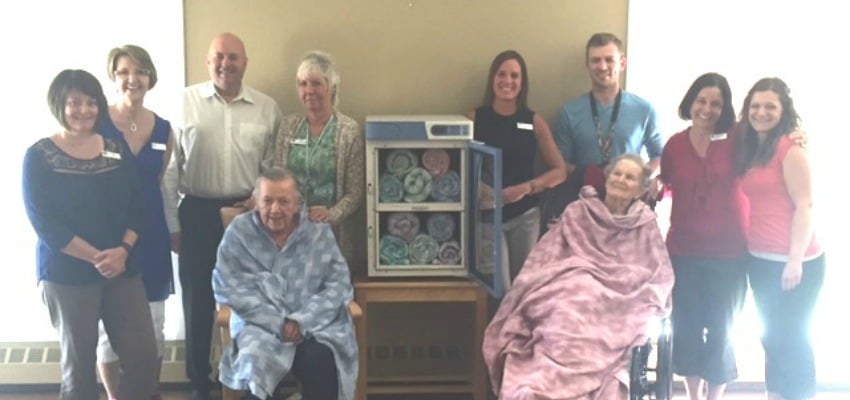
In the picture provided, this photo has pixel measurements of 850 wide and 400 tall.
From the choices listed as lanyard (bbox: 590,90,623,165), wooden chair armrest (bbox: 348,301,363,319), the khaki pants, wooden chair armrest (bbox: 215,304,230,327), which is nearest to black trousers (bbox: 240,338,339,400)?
wooden chair armrest (bbox: 348,301,363,319)

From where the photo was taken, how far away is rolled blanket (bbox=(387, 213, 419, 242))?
353 centimetres

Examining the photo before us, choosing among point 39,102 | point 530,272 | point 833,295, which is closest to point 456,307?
point 530,272

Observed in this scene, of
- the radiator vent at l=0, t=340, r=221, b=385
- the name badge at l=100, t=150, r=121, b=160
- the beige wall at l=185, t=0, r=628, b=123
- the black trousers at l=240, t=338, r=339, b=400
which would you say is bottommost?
the radiator vent at l=0, t=340, r=221, b=385

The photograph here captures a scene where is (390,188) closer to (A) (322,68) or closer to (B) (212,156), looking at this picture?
(A) (322,68)

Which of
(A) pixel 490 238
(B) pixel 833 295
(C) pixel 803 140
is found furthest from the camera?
(B) pixel 833 295

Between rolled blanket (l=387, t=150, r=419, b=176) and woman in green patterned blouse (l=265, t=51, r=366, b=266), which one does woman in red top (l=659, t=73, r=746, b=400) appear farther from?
woman in green patterned blouse (l=265, t=51, r=366, b=266)

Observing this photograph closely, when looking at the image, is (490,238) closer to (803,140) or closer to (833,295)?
(803,140)

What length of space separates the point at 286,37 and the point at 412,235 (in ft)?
3.40

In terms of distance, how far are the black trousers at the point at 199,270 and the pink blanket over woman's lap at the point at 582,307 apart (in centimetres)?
121

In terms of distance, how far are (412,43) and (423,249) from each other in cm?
93

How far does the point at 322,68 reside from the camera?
339 cm

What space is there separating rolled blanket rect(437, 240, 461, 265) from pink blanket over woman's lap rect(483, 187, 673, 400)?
0.39m

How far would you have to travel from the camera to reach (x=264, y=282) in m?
3.09

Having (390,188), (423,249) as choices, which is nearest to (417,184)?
(390,188)
